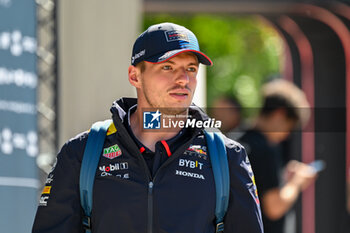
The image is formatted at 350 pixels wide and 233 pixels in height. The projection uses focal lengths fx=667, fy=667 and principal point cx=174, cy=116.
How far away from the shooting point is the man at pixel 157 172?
8.41ft

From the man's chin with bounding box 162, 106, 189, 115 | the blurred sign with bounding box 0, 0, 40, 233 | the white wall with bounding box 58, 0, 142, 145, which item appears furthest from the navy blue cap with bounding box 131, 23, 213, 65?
the white wall with bounding box 58, 0, 142, 145

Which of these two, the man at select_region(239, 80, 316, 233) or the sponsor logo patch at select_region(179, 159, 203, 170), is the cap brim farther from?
the man at select_region(239, 80, 316, 233)

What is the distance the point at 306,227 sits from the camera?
325 inches

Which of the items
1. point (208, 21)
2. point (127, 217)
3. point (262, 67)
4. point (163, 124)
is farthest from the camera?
point (262, 67)

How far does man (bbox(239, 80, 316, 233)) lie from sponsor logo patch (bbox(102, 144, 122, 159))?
2036 mm

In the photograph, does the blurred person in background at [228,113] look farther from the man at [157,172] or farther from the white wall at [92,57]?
the man at [157,172]

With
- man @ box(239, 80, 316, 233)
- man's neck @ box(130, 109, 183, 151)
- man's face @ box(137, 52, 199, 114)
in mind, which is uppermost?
man's face @ box(137, 52, 199, 114)

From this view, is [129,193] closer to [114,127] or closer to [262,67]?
[114,127]

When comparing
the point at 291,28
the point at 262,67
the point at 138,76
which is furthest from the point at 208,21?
the point at 138,76

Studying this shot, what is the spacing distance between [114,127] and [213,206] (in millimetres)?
538

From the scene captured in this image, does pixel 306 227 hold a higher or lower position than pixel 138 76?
lower

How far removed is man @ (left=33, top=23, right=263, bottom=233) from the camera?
2.56m

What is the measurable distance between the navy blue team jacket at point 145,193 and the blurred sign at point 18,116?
1434mm

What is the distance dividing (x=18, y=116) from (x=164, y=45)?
176 cm
